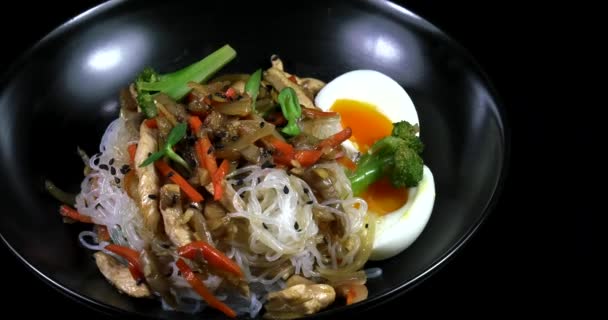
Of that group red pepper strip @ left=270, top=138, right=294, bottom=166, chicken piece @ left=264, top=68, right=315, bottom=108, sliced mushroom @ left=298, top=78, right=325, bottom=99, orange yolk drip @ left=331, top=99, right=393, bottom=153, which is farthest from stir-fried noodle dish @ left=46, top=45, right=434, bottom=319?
sliced mushroom @ left=298, top=78, right=325, bottom=99

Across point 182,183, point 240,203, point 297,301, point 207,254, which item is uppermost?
point 182,183

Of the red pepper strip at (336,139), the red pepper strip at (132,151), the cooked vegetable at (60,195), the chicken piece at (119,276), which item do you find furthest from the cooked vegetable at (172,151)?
the red pepper strip at (336,139)

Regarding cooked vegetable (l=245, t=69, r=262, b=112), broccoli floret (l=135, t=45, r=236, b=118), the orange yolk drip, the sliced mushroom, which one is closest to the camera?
broccoli floret (l=135, t=45, r=236, b=118)

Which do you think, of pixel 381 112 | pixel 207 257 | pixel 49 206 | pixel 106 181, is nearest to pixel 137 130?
pixel 106 181

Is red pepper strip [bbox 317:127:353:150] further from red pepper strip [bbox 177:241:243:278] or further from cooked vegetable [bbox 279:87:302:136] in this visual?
red pepper strip [bbox 177:241:243:278]

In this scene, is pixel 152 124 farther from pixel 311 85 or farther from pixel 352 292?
pixel 352 292

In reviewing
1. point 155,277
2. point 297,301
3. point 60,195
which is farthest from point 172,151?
point 297,301
